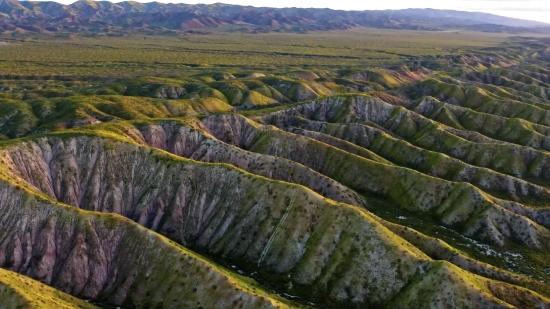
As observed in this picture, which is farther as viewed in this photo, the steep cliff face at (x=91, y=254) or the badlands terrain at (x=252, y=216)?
the steep cliff face at (x=91, y=254)

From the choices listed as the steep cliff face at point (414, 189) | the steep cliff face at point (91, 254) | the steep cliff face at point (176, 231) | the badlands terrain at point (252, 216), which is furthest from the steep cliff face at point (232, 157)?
the steep cliff face at point (91, 254)

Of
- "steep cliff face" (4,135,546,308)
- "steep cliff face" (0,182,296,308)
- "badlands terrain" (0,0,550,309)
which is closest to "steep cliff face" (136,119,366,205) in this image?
"badlands terrain" (0,0,550,309)

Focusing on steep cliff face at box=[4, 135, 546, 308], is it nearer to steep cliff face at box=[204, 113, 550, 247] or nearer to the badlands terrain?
the badlands terrain

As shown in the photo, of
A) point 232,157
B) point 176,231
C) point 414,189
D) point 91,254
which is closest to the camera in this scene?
point 91,254

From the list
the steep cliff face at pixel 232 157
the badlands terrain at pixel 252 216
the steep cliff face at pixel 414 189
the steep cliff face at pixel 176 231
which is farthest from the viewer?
the steep cliff face at pixel 232 157

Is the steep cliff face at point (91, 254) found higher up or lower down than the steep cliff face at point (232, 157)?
lower down

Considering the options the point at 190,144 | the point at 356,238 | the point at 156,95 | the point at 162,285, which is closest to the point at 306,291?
the point at 356,238

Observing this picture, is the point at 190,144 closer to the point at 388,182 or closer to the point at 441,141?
the point at 388,182

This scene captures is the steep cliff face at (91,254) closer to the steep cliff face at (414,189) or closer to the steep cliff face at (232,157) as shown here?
the steep cliff face at (232,157)

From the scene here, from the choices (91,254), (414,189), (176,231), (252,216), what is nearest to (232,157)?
(252,216)

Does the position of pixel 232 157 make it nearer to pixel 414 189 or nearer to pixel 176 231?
pixel 176 231
